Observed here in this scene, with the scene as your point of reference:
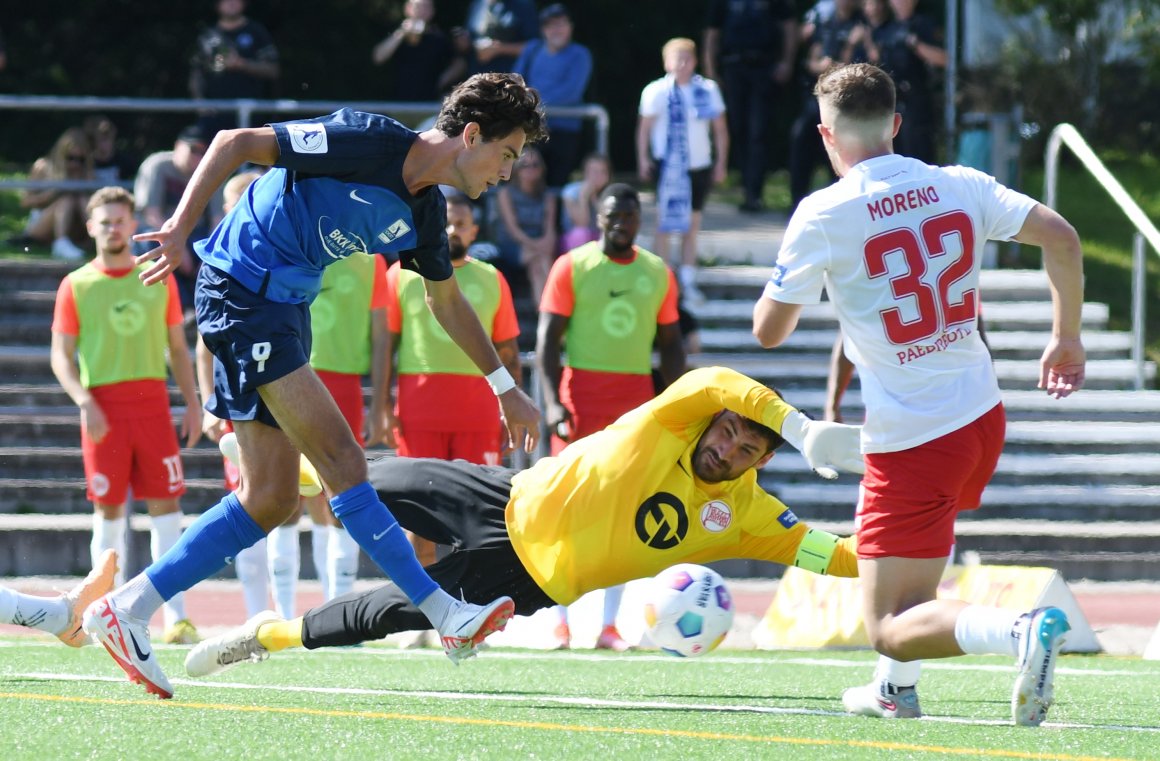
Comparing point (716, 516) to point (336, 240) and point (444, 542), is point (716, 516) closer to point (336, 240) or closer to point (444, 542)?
point (444, 542)

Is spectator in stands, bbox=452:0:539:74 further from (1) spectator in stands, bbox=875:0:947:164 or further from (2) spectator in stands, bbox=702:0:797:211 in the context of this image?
(1) spectator in stands, bbox=875:0:947:164

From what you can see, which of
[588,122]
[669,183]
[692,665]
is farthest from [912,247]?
[588,122]

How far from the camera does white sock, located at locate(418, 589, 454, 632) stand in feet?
18.0

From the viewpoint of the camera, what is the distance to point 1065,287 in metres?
5.12

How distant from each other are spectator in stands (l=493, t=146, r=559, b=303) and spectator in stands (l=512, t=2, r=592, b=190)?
3.09ft

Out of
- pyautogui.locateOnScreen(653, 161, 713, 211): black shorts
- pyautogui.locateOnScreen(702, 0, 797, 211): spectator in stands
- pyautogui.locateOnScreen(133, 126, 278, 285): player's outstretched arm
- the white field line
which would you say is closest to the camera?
pyautogui.locateOnScreen(133, 126, 278, 285): player's outstretched arm

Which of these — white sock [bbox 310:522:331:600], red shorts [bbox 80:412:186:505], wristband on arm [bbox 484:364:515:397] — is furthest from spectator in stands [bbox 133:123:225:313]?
wristband on arm [bbox 484:364:515:397]

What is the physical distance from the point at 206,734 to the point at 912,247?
240 centimetres

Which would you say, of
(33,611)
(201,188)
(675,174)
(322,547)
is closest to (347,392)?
(322,547)

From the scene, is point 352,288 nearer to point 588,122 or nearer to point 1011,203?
point 1011,203

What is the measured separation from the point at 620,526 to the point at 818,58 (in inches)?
371

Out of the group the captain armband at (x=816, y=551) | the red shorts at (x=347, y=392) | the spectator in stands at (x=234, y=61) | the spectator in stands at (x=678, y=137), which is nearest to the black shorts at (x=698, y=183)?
the spectator in stands at (x=678, y=137)

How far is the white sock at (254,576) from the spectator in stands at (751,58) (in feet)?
26.7

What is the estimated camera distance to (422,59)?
14836 millimetres
